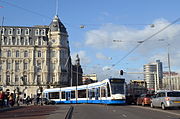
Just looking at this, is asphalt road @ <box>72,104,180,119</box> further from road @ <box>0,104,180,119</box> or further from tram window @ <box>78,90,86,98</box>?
tram window @ <box>78,90,86,98</box>

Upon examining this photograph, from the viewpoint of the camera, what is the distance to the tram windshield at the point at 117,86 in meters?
34.6

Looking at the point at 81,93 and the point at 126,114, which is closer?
the point at 126,114

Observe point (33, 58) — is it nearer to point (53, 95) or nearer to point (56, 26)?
point (56, 26)

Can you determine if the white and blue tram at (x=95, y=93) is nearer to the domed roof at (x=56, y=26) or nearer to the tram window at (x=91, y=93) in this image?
the tram window at (x=91, y=93)

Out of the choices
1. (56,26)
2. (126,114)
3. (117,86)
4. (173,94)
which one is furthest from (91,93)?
(56,26)

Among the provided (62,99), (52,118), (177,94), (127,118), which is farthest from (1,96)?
(62,99)

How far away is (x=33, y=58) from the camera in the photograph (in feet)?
275

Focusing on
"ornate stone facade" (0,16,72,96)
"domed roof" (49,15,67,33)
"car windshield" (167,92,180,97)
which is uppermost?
"domed roof" (49,15,67,33)

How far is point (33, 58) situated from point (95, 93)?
48129mm

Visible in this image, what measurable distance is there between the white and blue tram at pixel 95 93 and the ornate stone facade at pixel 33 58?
103 ft

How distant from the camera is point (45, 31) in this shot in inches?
3438

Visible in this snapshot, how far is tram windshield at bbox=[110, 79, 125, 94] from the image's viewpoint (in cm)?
3459

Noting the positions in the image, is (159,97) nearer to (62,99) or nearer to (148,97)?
(148,97)

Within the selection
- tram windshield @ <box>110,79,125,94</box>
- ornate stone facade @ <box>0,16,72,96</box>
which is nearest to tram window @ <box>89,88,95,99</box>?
tram windshield @ <box>110,79,125,94</box>
